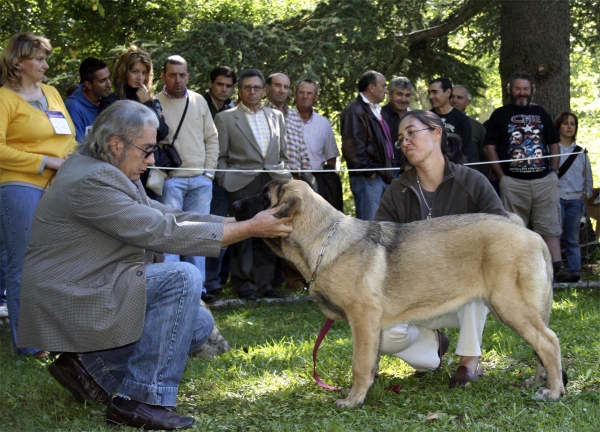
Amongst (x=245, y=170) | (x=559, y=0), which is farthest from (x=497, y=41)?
(x=245, y=170)

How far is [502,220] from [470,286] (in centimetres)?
47

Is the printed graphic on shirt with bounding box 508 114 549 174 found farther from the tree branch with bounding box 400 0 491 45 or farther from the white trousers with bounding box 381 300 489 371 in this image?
the white trousers with bounding box 381 300 489 371

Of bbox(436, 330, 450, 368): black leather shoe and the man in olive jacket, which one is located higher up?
the man in olive jacket

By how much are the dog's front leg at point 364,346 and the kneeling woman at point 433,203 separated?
317 mm

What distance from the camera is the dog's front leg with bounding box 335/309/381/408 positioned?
15.3 feet

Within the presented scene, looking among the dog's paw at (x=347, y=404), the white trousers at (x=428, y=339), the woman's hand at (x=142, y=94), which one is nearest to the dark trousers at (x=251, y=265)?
the woman's hand at (x=142, y=94)

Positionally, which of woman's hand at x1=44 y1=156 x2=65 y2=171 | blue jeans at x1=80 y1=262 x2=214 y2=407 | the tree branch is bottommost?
blue jeans at x1=80 y1=262 x2=214 y2=407

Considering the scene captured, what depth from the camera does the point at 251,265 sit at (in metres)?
9.09

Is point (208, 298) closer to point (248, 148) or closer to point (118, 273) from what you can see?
point (248, 148)

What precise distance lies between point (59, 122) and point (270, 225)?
9.22 feet

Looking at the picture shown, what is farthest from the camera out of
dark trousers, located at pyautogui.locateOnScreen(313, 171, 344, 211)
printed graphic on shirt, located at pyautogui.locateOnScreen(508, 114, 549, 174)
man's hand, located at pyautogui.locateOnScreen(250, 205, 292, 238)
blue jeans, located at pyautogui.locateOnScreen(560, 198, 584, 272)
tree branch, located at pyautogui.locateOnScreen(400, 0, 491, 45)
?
tree branch, located at pyautogui.locateOnScreen(400, 0, 491, 45)

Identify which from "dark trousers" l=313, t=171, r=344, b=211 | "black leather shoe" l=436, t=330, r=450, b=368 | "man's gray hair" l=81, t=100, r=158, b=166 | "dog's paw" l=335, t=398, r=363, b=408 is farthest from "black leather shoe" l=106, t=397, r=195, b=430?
"dark trousers" l=313, t=171, r=344, b=211

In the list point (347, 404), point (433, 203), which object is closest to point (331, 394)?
point (347, 404)

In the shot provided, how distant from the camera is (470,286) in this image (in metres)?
4.73
